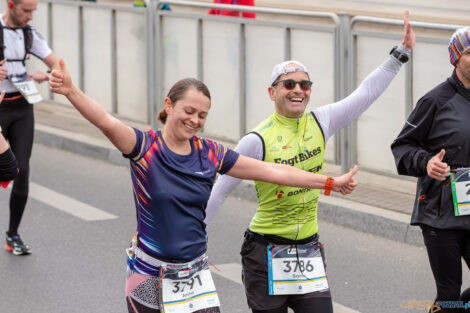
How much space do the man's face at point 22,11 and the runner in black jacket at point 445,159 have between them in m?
3.56

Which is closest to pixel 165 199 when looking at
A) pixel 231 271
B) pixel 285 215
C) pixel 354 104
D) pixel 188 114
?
pixel 188 114

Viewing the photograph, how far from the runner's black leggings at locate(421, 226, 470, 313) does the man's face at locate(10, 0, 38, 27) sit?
3.83m

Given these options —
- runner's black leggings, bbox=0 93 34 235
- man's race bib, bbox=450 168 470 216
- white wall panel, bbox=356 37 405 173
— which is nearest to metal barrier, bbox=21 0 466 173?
white wall panel, bbox=356 37 405 173

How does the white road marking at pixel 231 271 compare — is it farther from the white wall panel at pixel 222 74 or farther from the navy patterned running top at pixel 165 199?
the white wall panel at pixel 222 74

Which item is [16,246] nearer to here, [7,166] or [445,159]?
[7,166]

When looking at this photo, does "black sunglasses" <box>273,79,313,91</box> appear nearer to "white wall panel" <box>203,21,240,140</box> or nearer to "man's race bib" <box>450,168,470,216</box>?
"man's race bib" <box>450,168,470,216</box>

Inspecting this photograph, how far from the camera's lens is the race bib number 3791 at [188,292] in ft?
14.6

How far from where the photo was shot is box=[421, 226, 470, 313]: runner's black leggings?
5.36m

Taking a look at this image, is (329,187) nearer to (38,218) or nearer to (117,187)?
(38,218)

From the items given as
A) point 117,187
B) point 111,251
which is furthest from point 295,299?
point 117,187

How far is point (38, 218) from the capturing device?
9.23m

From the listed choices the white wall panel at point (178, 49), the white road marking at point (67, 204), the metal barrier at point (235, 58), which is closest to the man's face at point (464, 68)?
the metal barrier at point (235, 58)

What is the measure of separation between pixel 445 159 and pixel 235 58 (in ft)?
20.1

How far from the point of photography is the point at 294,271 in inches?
198
